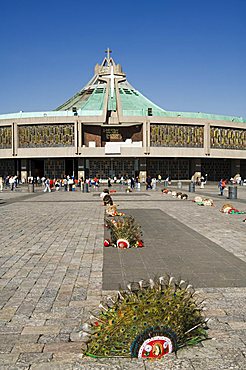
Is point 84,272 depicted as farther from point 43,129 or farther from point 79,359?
point 43,129

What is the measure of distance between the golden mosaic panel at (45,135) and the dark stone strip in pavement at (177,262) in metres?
52.6

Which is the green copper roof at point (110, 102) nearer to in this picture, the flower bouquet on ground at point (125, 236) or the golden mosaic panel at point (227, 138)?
the golden mosaic panel at point (227, 138)

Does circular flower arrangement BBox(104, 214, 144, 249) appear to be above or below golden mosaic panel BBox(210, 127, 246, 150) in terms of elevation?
below

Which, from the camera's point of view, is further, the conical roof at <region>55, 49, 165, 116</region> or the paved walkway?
the conical roof at <region>55, 49, 165, 116</region>

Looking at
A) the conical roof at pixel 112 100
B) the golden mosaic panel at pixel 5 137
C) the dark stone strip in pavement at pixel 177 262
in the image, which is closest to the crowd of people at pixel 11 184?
the golden mosaic panel at pixel 5 137

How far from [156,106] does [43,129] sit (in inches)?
1051

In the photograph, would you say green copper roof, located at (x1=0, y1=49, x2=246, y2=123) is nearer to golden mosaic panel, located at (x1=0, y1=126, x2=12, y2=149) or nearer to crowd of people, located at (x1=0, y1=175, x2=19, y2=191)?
golden mosaic panel, located at (x1=0, y1=126, x2=12, y2=149)

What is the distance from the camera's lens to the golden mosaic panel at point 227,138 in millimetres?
67438

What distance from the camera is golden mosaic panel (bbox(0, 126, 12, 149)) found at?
6543 centimetres

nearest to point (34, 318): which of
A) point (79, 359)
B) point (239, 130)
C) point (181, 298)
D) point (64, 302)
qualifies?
point (64, 302)

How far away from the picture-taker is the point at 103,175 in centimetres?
6881

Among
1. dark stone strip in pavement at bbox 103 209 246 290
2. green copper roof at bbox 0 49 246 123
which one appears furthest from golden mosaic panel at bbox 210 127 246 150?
dark stone strip in pavement at bbox 103 209 246 290

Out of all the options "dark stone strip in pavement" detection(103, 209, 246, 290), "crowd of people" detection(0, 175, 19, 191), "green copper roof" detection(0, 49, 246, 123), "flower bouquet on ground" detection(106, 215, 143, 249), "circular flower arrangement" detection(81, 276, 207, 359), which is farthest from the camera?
"green copper roof" detection(0, 49, 246, 123)

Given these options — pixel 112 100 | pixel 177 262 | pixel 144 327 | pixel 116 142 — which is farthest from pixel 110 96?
pixel 144 327
